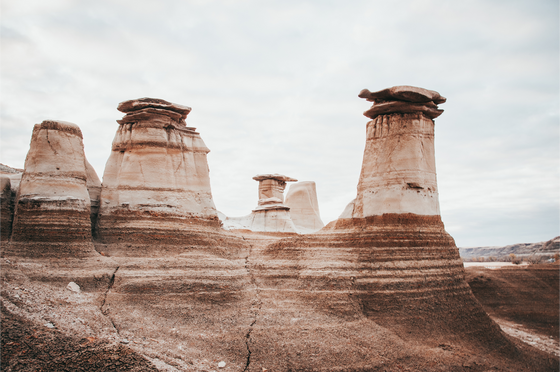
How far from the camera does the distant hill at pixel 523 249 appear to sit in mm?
33094

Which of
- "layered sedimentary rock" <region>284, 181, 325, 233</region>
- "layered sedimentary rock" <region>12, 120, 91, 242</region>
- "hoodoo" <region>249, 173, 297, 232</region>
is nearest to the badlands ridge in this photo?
"layered sedimentary rock" <region>12, 120, 91, 242</region>

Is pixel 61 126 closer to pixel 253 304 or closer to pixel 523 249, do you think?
pixel 253 304

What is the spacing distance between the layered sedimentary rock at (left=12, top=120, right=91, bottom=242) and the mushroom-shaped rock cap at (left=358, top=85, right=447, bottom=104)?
8.49 meters

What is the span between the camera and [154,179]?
428 inches

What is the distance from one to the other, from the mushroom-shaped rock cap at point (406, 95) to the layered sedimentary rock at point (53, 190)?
27.9 ft

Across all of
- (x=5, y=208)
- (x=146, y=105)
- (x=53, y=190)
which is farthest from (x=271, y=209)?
(x=5, y=208)

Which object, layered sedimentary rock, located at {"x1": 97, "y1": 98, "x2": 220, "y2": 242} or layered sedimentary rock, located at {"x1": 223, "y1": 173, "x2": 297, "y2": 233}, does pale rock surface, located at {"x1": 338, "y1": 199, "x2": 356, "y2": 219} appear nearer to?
layered sedimentary rock, located at {"x1": 97, "y1": 98, "x2": 220, "y2": 242}

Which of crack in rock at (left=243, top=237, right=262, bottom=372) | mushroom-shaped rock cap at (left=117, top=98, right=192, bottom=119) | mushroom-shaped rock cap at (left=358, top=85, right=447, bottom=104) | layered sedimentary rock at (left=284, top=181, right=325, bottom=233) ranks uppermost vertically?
mushroom-shaped rock cap at (left=358, top=85, right=447, bottom=104)

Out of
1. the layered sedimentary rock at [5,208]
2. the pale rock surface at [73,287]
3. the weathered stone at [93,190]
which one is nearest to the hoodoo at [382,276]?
the pale rock surface at [73,287]

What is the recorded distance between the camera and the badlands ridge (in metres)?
7.05

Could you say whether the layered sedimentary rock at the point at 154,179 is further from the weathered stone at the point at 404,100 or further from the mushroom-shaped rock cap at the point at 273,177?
the mushroom-shaped rock cap at the point at 273,177

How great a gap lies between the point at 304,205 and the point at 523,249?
42991mm

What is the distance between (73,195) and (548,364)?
13720 millimetres

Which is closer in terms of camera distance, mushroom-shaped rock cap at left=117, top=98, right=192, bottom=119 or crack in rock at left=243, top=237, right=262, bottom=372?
crack in rock at left=243, top=237, right=262, bottom=372
